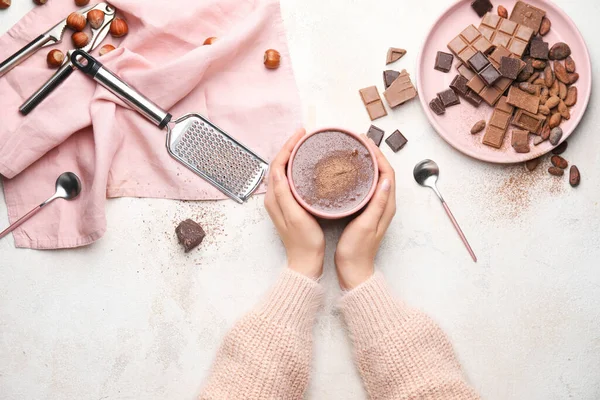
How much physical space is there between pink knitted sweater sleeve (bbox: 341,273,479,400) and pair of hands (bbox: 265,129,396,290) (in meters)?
0.07

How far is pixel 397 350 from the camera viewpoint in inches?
60.9

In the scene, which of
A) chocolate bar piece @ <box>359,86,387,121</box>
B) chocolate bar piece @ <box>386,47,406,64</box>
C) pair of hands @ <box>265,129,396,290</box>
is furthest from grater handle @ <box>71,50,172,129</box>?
chocolate bar piece @ <box>386,47,406,64</box>

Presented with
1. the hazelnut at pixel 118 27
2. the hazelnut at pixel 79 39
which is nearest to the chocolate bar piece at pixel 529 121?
the hazelnut at pixel 118 27

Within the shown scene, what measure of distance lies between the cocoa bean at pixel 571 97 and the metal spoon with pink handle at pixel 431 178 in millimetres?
451

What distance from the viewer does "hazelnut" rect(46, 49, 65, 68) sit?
69.6 inches

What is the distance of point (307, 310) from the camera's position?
1.65 meters

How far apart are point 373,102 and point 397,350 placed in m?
0.78

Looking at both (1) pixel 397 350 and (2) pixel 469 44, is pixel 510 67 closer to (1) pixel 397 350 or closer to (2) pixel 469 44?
(2) pixel 469 44

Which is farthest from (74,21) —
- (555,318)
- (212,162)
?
(555,318)

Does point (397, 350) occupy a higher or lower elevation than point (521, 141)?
lower

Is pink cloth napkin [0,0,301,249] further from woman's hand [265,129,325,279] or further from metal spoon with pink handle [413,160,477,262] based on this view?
metal spoon with pink handle [413,160,477,262]

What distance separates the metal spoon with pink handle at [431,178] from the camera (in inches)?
70.9

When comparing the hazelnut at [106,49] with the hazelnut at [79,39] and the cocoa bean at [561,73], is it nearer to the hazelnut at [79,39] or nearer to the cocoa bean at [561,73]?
the hazelnut at [79,39]

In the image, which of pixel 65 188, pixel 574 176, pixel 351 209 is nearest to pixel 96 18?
pixel 65 188
